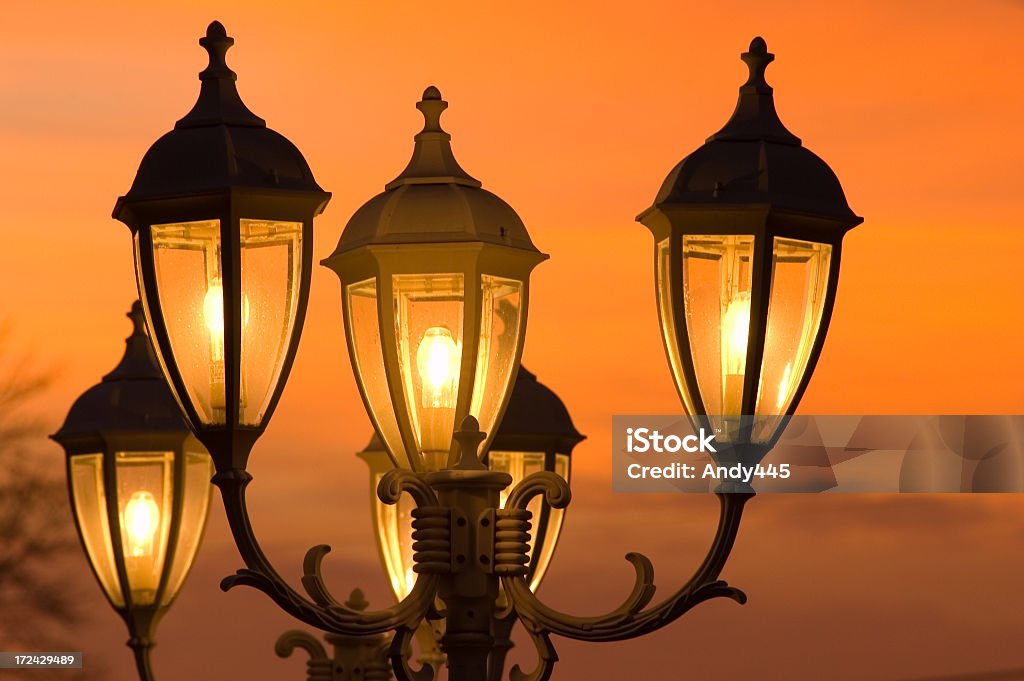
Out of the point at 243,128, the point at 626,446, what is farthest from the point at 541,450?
the point at 243,128

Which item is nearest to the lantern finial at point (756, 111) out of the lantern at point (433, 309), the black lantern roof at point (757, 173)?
the black lantern roof at point (757, 173)

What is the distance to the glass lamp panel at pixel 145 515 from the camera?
9.49m

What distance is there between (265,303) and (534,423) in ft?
11.7

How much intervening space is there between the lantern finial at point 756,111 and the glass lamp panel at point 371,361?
133cm

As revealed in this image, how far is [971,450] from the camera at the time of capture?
10.1m

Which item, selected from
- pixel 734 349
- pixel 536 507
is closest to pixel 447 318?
pixel 734 349

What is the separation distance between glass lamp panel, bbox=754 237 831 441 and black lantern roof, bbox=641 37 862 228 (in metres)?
0.16

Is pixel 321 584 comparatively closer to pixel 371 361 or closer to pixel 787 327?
pixel 371 361

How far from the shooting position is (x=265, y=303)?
6633mm

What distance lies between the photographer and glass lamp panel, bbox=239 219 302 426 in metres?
6.61

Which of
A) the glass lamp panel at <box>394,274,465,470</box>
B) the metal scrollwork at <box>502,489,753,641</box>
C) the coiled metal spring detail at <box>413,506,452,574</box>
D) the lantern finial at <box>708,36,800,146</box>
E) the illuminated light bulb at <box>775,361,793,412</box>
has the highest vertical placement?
the lantern finial at <box>708,36,800,146</box>

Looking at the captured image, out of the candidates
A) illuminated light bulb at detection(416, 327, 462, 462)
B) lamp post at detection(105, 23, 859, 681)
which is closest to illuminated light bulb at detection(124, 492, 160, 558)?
lamp post at detection(105, 23, 859, 681)

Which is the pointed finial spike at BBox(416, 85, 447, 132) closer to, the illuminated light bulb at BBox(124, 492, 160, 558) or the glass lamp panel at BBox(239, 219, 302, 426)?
the glass lamp panel at BBox(239, 219, 302, 426)

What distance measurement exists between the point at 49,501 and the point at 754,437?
720 inches
